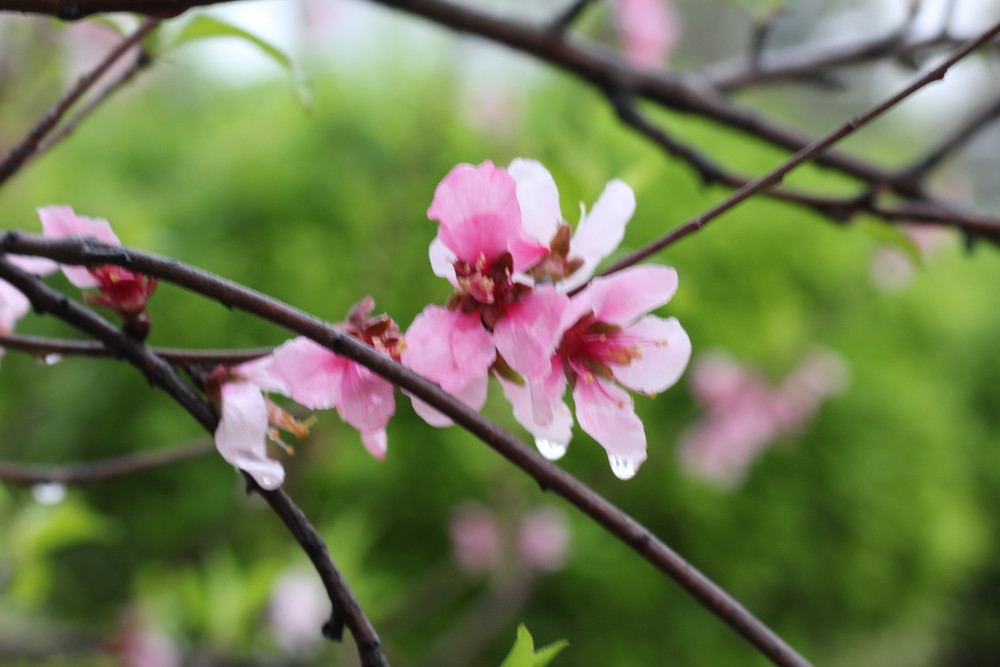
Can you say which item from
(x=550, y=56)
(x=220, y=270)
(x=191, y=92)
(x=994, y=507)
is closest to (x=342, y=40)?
(x=191, y=92)

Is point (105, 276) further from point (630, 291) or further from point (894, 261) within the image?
point (894, 261)

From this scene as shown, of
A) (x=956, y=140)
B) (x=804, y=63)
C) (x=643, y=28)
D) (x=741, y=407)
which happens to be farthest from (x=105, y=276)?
(x=741, y=407)

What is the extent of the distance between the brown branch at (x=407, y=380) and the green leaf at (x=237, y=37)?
10.0 inches

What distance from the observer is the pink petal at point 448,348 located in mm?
308

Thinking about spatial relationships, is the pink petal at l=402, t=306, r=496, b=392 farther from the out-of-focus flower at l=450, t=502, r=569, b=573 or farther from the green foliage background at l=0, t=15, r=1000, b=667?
the out-of-focus flower at l=450, t=502, r=569, b=573

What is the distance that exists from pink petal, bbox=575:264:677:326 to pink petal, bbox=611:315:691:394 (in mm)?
17

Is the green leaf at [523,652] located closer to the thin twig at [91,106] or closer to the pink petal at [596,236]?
the pink petal at [596,236]

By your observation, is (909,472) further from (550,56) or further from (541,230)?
(541,230)

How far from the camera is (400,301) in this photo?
75.0 inches

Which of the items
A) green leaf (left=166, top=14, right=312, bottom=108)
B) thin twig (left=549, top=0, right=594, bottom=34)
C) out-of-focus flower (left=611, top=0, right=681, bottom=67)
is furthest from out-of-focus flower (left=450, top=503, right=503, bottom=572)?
green leaf (left=166, top=14, right=312, bottom=108)

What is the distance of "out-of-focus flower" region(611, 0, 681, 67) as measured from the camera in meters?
1.51

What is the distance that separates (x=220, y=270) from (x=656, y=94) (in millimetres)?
1374

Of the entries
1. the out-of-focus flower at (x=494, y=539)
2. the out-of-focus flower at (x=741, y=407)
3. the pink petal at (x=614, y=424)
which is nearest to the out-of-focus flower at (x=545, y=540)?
the out-of-focus flower at (x=494, y=539)

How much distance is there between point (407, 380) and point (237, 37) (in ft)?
1.23
